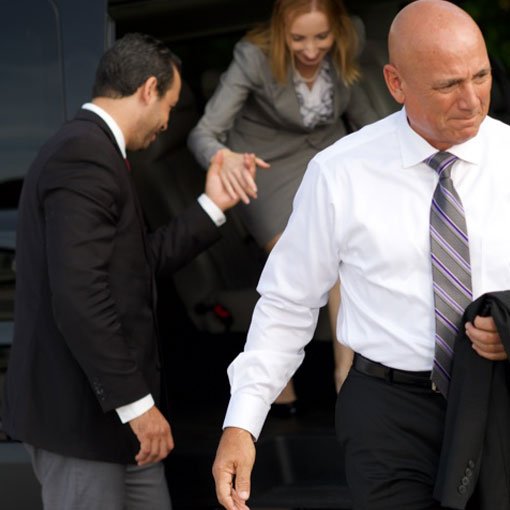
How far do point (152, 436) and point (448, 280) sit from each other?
107 centimetres

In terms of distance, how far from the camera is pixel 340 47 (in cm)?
442

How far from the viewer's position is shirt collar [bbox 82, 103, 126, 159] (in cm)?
368

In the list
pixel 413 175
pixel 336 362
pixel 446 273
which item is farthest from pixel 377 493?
pixel 336 362

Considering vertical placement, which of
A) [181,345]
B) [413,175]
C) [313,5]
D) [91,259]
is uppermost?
[313,5]

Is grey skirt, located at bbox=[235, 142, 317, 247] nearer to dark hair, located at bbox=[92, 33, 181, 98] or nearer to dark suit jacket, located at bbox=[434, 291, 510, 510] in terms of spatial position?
dark hair, located at bbox=[92, 33, 181, 98]

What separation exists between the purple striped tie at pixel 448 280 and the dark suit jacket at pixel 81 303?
96cm

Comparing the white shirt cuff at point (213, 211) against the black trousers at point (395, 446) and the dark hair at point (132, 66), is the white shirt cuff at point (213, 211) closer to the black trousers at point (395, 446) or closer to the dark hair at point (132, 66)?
the dark hair at point (132, 66)

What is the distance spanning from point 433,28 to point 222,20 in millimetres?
1444

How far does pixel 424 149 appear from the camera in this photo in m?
2.96

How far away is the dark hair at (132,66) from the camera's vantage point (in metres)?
3.66

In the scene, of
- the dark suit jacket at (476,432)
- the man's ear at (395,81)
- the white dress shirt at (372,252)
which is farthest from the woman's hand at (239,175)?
the dark suit jacket at (476,432)

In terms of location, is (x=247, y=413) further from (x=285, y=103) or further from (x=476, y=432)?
(x=285, y=103)

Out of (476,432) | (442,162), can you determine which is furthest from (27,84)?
(476,432)

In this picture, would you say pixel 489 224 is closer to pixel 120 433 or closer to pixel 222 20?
pixel 120 433
